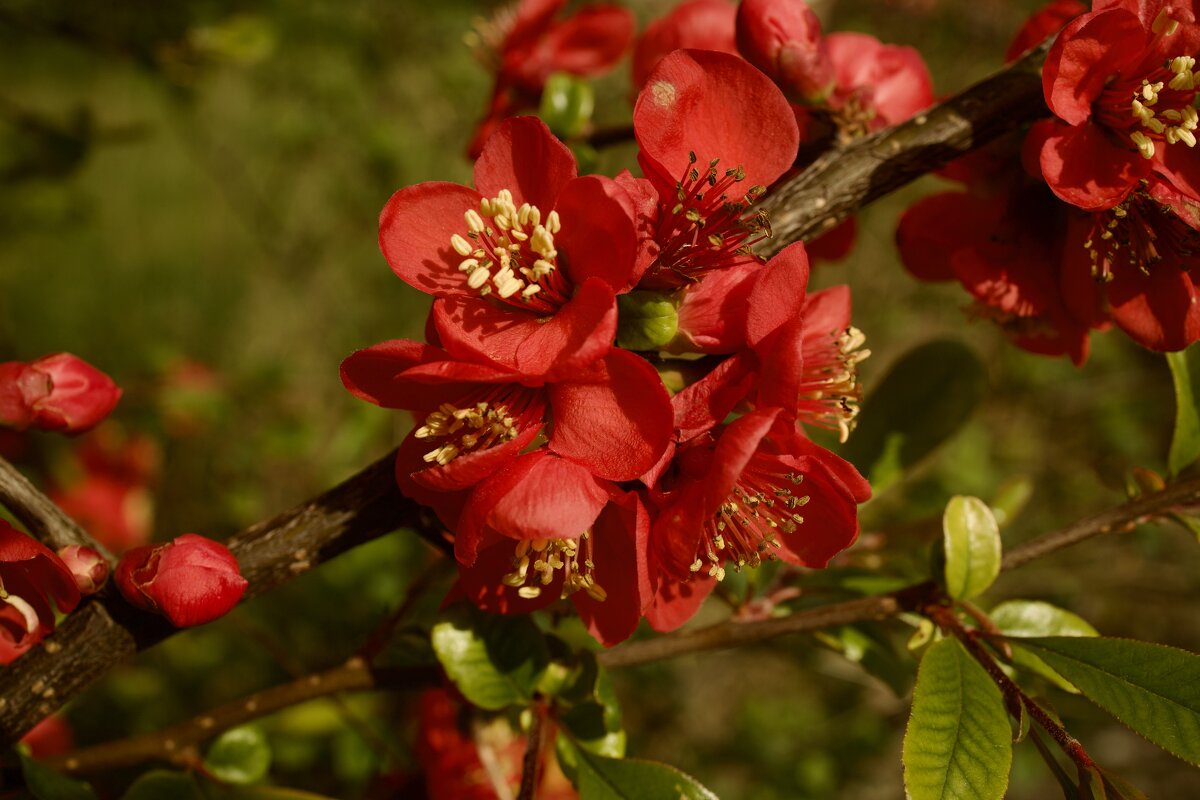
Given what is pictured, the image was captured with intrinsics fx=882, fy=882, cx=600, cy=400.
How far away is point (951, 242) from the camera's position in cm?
91

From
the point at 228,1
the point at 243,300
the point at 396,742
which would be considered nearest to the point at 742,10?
the point at 396,742

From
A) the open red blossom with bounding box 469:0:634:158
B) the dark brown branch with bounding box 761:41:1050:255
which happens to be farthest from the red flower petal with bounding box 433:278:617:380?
the open red blossom with bounding box 469:0:634:158

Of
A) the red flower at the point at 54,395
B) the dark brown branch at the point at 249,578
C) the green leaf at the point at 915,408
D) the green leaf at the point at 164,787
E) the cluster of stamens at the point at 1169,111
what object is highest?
the red flower at the point at 54,395

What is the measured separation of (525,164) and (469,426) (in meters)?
0.22

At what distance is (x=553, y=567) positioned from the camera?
0.71 m

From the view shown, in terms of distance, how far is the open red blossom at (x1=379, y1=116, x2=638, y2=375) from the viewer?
65 cm

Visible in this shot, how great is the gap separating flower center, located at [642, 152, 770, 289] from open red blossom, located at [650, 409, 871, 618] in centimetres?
13

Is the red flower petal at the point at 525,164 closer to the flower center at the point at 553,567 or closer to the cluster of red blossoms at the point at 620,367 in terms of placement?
the cluster of red blossoms at the point at 620,367

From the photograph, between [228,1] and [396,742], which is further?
[228,1]

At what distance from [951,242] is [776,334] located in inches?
14.4

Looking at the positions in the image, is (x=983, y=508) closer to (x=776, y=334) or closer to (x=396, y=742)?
(x=776, y=334)

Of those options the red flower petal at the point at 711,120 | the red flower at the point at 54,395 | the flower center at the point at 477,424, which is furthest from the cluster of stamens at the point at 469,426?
the red flower at the point at 54,395

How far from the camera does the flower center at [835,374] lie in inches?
31.0

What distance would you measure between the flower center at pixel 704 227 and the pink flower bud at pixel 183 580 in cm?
41
